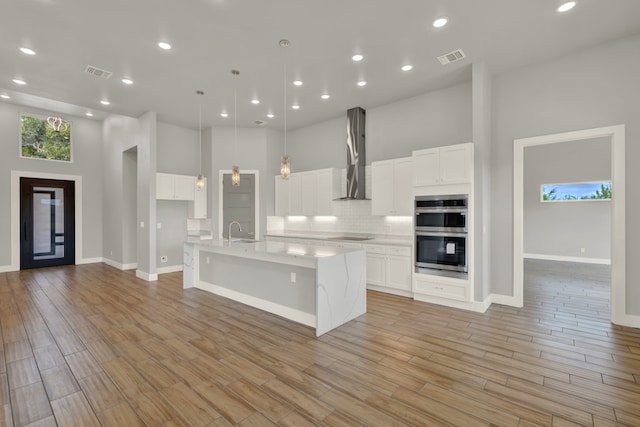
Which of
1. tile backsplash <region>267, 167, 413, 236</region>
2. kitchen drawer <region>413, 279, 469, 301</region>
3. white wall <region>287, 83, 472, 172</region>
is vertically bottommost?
kitchen drawer <region>413, 279, 469, 301</region>

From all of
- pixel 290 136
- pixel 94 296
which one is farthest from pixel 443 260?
pixel 94 296

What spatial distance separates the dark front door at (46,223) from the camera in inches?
291

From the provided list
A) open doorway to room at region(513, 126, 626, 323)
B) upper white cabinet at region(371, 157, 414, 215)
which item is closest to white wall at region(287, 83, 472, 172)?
upper white cabinet at region(371, 157, 414, 215)

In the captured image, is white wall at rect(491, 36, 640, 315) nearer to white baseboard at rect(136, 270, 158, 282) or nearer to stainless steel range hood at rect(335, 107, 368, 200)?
stainless steel range hood at rect(335, 107, 368, 200)

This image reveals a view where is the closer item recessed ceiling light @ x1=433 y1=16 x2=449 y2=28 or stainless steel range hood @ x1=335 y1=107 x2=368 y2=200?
recessed ceiling light @ x1=433 y1=16 x2=449 y2=28

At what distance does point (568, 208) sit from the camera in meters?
8.79

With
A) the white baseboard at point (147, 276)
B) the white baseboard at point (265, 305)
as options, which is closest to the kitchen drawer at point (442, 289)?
the white baseboard at point (265, 305)

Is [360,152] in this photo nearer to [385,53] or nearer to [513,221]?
[385,53]

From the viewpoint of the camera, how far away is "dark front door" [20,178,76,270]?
739cm

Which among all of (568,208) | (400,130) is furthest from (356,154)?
(568,208)

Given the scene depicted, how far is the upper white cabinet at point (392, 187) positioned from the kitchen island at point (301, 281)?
1.72m

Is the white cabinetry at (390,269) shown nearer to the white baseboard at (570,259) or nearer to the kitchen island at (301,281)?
the kitchen island at (301,281)

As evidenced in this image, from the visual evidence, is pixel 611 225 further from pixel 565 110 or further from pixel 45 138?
pixel 45 138

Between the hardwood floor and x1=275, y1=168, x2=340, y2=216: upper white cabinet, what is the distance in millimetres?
2713
